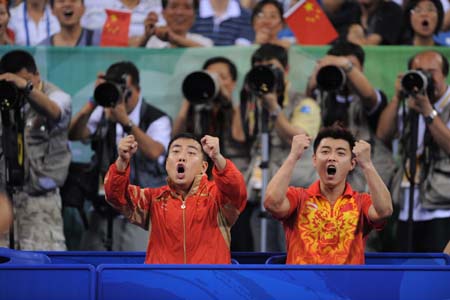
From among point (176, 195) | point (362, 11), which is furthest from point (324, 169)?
point (362, 11)

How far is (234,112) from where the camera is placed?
7078 millimetres

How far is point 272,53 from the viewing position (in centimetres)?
706

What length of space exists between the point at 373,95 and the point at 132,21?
5.91 feet

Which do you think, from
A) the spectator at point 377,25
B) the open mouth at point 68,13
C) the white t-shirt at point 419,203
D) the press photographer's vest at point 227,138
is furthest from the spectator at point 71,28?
the white t-shirt at point 419,203

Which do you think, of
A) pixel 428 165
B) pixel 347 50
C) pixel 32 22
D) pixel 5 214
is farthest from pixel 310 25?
pixel 5 214

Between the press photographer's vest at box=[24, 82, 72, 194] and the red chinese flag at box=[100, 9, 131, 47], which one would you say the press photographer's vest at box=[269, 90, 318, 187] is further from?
the press photographer's vest at box=[24, 82, 72, 194]

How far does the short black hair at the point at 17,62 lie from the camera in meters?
7.00

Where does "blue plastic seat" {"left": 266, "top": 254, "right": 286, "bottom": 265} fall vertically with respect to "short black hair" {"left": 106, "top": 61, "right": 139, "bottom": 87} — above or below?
below

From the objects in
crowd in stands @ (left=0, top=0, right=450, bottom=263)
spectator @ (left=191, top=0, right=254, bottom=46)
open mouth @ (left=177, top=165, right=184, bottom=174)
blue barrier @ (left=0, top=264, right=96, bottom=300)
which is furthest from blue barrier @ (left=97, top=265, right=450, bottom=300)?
spectator @ (left=191, top=0, right=254, bottom=46)

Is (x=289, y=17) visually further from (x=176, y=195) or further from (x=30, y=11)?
(x=176, y=195)

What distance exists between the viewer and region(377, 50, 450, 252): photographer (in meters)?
6.83

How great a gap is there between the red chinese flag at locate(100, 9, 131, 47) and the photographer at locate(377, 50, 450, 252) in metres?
1.93

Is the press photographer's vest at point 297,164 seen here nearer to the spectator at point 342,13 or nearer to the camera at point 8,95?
the spectator at point 342,13

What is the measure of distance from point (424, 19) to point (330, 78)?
890mm
